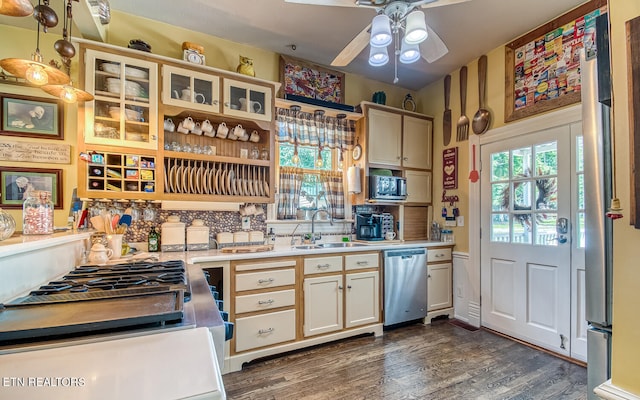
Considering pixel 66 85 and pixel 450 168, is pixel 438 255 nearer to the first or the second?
pixel 450 168

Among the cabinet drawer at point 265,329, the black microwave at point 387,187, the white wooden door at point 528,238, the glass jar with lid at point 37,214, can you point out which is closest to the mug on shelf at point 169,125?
the glass jar with lid at point 37,214

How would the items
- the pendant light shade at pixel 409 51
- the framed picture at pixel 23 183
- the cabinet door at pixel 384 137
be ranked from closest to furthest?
1. the pendant light shade at pixel 409 51
2. the framed picture at pixel 23 183
3. the cabinet door at pixel 384 137

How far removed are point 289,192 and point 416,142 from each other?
169 cm

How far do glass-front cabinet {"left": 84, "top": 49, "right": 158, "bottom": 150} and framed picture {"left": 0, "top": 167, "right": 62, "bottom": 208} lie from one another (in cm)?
46

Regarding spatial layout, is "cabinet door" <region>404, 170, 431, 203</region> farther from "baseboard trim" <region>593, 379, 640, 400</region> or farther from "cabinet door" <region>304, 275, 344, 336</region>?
"baseboard trim" <region>593, 379, 640, 400</region>

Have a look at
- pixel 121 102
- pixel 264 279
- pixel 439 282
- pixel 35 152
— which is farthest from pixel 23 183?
pixel 439 282

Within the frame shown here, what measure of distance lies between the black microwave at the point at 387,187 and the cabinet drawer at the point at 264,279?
131 centimetres

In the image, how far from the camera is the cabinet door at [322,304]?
102 inches

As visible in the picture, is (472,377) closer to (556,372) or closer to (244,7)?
(556,372)

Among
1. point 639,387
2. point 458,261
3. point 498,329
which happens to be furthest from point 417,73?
point 639,387

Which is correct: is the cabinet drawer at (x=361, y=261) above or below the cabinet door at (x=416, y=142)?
below

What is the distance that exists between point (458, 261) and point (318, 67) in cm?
268

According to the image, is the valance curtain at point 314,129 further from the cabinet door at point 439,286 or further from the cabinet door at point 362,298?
the cabinet door at point 439,286

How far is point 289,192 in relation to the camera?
126 inches
